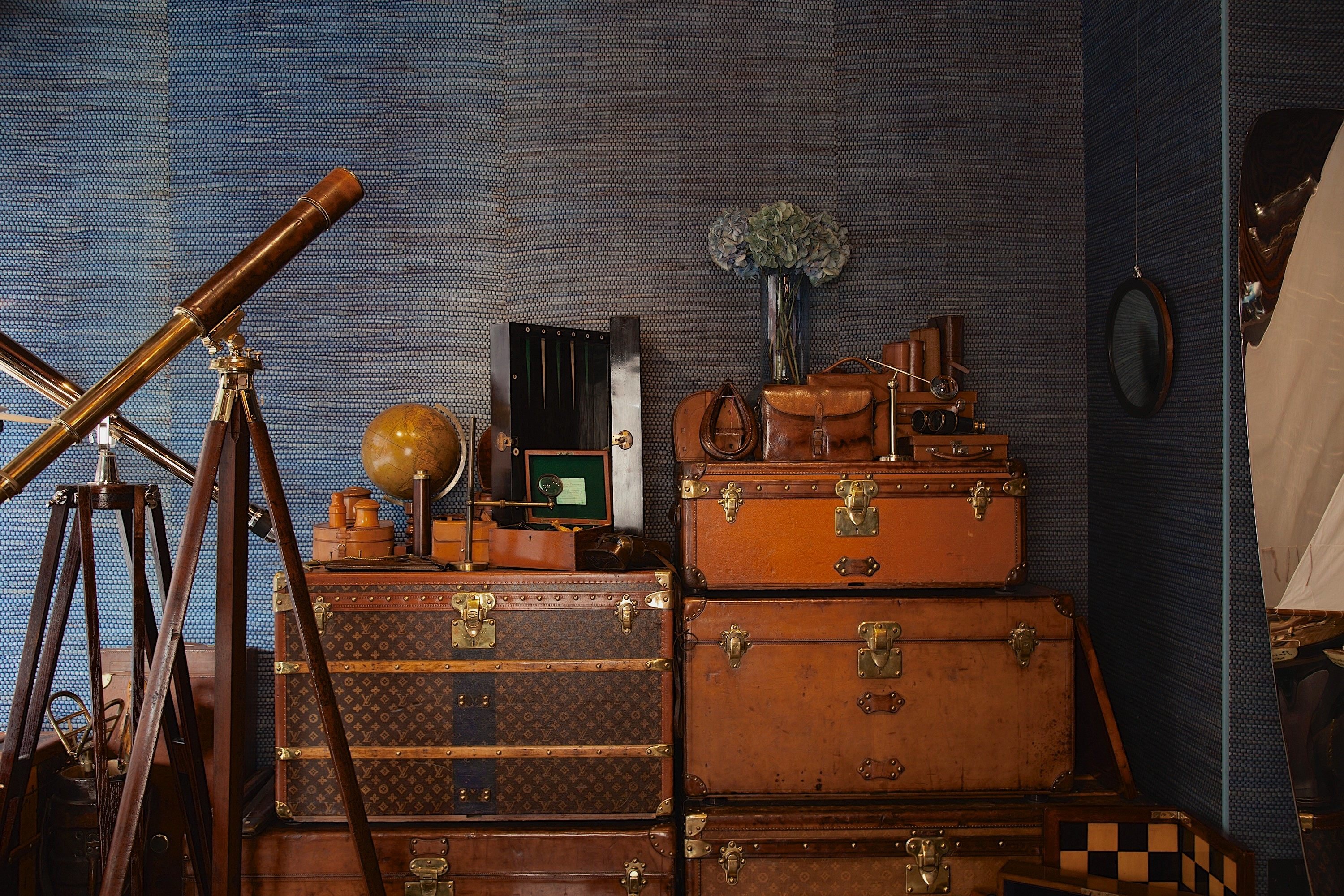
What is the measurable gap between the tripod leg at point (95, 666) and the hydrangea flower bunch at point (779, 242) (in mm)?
2140

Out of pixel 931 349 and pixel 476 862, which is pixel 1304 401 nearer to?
pixel 931 349

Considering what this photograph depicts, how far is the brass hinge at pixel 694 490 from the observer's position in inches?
105

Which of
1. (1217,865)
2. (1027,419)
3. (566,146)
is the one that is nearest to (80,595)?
(566,146)

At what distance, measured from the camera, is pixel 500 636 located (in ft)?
8.43

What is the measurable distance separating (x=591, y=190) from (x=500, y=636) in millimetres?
1724

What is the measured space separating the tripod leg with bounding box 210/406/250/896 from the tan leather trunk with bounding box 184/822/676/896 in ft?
1.92

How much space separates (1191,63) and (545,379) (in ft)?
7.35

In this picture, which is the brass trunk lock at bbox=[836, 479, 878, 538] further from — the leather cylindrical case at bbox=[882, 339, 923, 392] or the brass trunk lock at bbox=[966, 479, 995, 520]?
the leather cylindrical case at bbox=[882, 339, 923, 392]

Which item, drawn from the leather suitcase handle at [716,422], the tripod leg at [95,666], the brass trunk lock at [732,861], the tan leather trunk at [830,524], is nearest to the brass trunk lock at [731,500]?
the tan leather trunk at [830,524]

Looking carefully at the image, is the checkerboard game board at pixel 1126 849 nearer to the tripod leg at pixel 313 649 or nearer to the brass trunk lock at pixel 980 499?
the brass trunk lock at pixel 980 499

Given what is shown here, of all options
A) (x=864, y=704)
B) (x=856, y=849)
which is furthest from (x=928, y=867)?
(x=864, y=704)

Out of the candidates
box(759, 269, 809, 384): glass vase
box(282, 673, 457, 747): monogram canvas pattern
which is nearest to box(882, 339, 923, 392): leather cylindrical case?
box(759, 269, 809, 384): glass vase

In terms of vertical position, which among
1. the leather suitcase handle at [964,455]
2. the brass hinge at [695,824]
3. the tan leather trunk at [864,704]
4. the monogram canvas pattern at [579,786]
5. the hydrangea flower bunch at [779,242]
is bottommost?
the brass hinge at [695,824]

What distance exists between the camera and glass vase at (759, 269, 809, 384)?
9.80 feet
